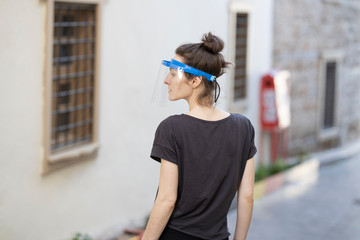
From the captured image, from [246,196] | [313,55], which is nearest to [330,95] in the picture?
[313,55]

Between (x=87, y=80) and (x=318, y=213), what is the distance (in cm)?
413

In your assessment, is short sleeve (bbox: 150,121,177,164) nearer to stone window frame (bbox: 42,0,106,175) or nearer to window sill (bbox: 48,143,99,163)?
stone window frame (bbox: 42,0,106,175)

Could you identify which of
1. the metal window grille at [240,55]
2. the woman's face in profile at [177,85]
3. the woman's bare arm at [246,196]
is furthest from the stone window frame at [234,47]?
the woman's face in profile at [177,85]

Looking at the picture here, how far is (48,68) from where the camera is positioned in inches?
220

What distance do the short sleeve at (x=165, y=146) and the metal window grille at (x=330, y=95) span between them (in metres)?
12.4

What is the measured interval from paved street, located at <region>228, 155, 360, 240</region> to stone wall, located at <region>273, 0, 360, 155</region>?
1.72 meters

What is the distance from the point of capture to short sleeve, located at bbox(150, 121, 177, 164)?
105 inches

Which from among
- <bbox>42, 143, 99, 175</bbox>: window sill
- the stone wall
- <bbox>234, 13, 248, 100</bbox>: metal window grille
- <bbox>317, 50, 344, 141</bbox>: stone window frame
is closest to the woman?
<bbox>42, 143, 99, 175</bbox>: window sill

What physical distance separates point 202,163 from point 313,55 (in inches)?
443

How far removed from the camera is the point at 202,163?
2732 mm

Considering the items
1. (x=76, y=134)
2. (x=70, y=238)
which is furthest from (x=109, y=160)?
(x=70, y=238)

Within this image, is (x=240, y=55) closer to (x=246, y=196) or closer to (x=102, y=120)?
(x=102, y=120)

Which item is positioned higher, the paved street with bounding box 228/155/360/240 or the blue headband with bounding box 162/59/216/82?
the blue headband with bounding box 162/59/216/82

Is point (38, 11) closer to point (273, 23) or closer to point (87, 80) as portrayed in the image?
point (87, 80)
